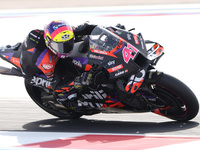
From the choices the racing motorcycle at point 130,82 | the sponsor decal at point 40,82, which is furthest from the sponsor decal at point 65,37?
the sponsor decal at point 40,82

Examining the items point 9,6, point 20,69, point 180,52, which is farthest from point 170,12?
point 20,69

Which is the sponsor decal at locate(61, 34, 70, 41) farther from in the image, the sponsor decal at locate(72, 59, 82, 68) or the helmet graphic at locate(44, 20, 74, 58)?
the sponsor decal at locate(72, 59, 82, 68)

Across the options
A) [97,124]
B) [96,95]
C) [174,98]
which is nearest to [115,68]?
[96,95]

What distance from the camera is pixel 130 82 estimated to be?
14.0ft

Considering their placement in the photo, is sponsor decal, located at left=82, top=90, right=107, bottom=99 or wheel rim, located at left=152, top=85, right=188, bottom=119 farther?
sponsor decal, located at left=82, top=90, right=107, bottom=99

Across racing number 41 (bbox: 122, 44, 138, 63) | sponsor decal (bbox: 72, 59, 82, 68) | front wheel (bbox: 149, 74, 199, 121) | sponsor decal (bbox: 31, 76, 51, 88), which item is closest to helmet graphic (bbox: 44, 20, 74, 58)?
sponsor decal (bbox: 72, 59, 82, 68)

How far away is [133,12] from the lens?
47.5ft

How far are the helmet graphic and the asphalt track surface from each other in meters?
1.12

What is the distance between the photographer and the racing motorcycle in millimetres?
4293

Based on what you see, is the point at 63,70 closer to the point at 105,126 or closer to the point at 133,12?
the point at 105,126

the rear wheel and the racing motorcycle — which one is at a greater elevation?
the racing motorcycle

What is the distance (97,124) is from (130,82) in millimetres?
1163

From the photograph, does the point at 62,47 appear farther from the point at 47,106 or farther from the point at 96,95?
the point at 47,106

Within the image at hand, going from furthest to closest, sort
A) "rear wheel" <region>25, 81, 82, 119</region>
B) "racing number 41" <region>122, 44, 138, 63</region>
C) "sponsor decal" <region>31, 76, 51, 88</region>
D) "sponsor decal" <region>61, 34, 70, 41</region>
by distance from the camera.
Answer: "rear wheel" <region>25, 81, 82, 119</region> → "sponsor decal" <region>31, 76, 51, 88</region> → "sponsor decal" <region>61, 34, 70, 41</region> → "racing number 41" <region>122, 44, 138, 63</region>
